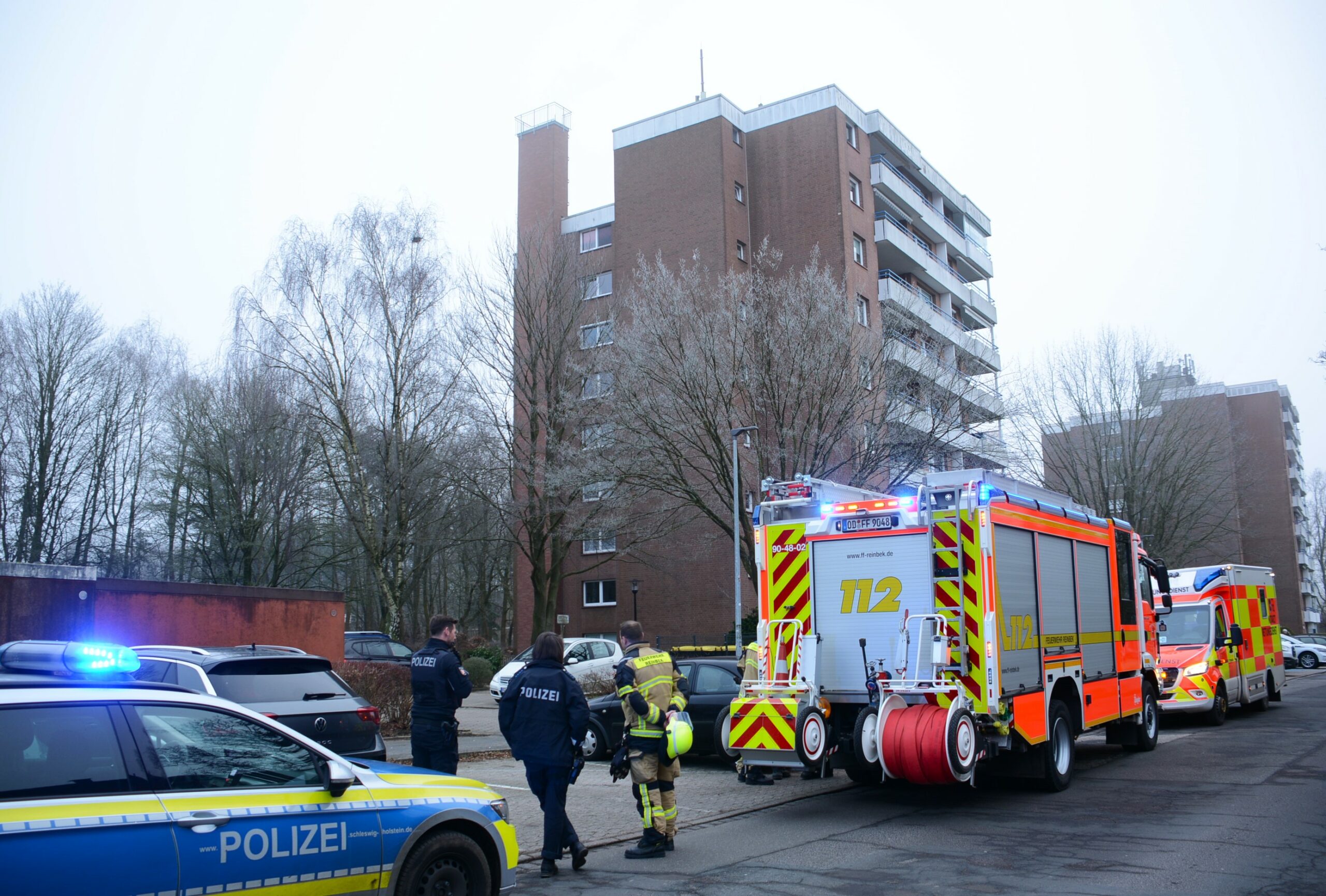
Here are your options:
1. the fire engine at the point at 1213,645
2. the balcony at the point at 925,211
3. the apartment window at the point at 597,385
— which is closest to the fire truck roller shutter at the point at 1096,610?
the fire engine at the point at 1213,645

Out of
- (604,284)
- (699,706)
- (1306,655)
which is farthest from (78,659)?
(1306,655)

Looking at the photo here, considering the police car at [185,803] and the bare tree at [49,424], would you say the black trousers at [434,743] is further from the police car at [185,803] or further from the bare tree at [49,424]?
the bare tree at [49,424]

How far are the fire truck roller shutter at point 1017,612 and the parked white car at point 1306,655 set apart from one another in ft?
125

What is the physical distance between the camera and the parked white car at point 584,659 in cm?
2348

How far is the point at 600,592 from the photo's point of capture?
1577 inches

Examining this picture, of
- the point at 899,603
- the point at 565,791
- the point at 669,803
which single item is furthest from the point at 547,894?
the point at 899,603

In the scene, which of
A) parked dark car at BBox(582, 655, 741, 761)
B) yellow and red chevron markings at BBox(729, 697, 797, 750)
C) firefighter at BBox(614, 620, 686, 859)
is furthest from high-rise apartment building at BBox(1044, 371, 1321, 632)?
firefighter at BBox(614, 620, 686, 859)

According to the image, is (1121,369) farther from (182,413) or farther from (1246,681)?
(182,413)

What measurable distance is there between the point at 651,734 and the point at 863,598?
122 inches

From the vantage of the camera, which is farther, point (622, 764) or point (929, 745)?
point (929, 745)

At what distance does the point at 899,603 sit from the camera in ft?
31.8

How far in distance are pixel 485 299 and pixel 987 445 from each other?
1595 centimetres

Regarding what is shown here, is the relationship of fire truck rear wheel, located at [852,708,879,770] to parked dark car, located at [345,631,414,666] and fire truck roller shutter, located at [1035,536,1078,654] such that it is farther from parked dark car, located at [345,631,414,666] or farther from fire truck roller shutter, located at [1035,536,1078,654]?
parked dark car, located at [345,631,414,666]

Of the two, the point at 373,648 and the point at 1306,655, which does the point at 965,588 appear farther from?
the point at 1306,655
